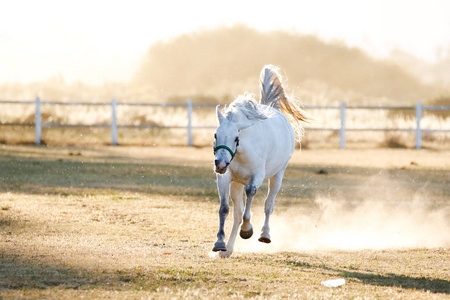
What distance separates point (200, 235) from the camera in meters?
9.98

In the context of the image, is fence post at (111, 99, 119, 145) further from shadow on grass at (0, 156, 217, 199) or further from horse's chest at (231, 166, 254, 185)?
horse's chest at (231, 166, 254, 185)

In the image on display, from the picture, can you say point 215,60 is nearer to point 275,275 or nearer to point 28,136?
point 28,136

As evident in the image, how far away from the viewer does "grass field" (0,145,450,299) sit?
6.82 metres

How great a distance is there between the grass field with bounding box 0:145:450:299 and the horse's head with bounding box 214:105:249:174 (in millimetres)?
1000

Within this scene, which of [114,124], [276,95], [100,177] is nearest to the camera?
[276,95]

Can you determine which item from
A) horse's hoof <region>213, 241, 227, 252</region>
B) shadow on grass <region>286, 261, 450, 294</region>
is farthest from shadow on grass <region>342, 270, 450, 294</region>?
horse's hoof <region>213, 241, 227, 252</region>

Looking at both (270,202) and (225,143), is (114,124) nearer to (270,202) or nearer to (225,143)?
(270,202)

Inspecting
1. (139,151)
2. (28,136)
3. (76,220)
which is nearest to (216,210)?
(76,220)

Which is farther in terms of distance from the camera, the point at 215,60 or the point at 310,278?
the point at 215,60

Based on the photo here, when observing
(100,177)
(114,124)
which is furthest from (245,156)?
(114,124)

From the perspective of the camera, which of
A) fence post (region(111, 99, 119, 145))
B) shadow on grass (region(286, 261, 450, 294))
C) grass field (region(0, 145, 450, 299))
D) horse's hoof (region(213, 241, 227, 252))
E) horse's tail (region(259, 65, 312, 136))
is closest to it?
grass field (region(0, 145, 450, 299))

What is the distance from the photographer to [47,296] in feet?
20.2

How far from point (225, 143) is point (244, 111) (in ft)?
2.27

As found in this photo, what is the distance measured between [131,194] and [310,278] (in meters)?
7.29
